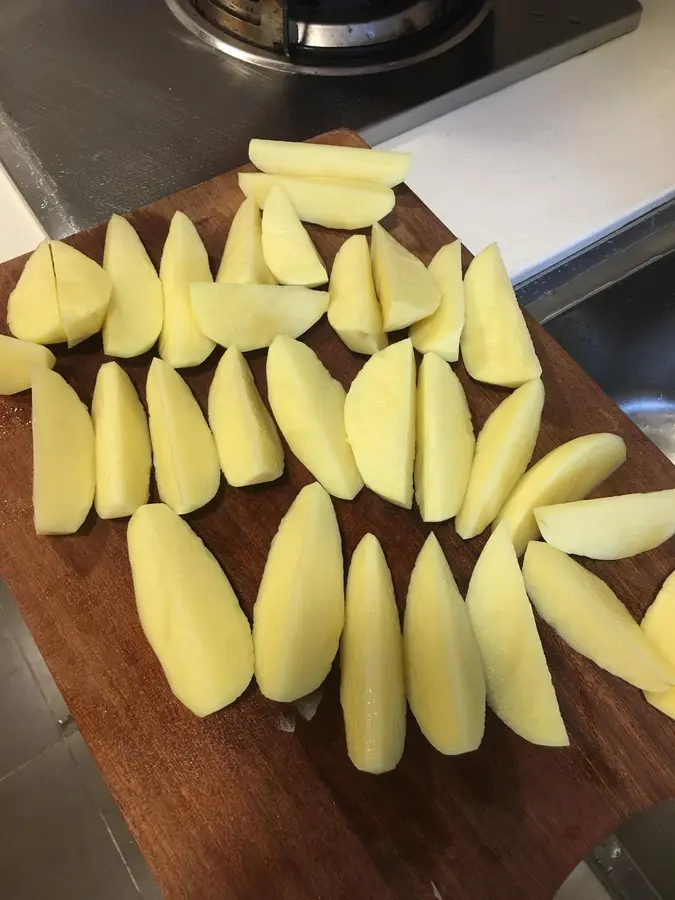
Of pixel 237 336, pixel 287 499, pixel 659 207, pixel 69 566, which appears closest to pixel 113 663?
pixel 69 566

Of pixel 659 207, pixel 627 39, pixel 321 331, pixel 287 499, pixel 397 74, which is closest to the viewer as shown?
pixel 287 499

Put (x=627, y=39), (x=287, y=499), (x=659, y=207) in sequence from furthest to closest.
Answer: (x=627, y=39) < (x=659, y=207) < (x=287, y=499)

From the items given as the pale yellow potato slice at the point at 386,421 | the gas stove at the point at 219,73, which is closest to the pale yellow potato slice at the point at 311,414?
the pale yellow potato slice at the point at 386,421

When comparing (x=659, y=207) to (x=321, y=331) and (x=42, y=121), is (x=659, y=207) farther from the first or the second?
(x=42, y=121)

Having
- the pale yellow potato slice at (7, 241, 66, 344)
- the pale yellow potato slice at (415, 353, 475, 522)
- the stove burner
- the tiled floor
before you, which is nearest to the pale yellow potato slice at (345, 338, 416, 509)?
the pale yellow potato slice at (415, 353, 475, 522)

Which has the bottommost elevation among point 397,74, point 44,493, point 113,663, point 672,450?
point 672,450

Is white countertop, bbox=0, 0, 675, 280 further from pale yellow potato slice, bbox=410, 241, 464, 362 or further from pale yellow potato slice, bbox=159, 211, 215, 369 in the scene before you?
pale yellow potato slice, bbox=159, 211, 215, 369
